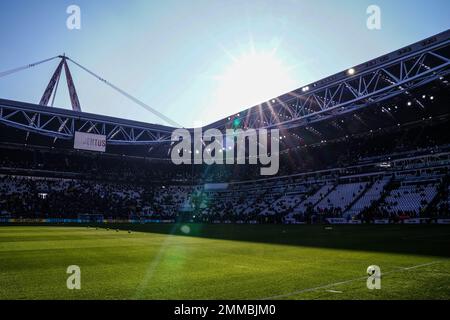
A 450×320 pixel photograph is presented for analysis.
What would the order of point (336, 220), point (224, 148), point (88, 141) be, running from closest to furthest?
point (336, 220)
point (88, 141)
point (224, 148)

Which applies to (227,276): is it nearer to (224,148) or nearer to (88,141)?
(88,141)

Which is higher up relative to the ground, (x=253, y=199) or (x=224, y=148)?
(x=224, y=148)

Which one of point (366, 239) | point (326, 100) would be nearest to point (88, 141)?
point (326, 100)

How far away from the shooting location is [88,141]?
48031 mm

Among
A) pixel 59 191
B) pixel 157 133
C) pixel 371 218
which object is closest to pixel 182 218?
pixel 157 133

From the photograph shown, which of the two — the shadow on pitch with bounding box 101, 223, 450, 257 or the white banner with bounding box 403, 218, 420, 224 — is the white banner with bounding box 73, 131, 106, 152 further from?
the white banner with bounding box 403, 218, 420, 224

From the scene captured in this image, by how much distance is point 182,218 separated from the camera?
62625mm

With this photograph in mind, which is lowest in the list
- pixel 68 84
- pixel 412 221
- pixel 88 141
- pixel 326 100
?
pixel 412 221

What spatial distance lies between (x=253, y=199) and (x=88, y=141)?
29220 millimetres

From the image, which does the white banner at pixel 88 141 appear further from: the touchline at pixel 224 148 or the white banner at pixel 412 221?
the white banner at pixel 412 221

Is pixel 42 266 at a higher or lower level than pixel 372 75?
lower

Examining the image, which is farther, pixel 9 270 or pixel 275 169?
pixel 275 169
